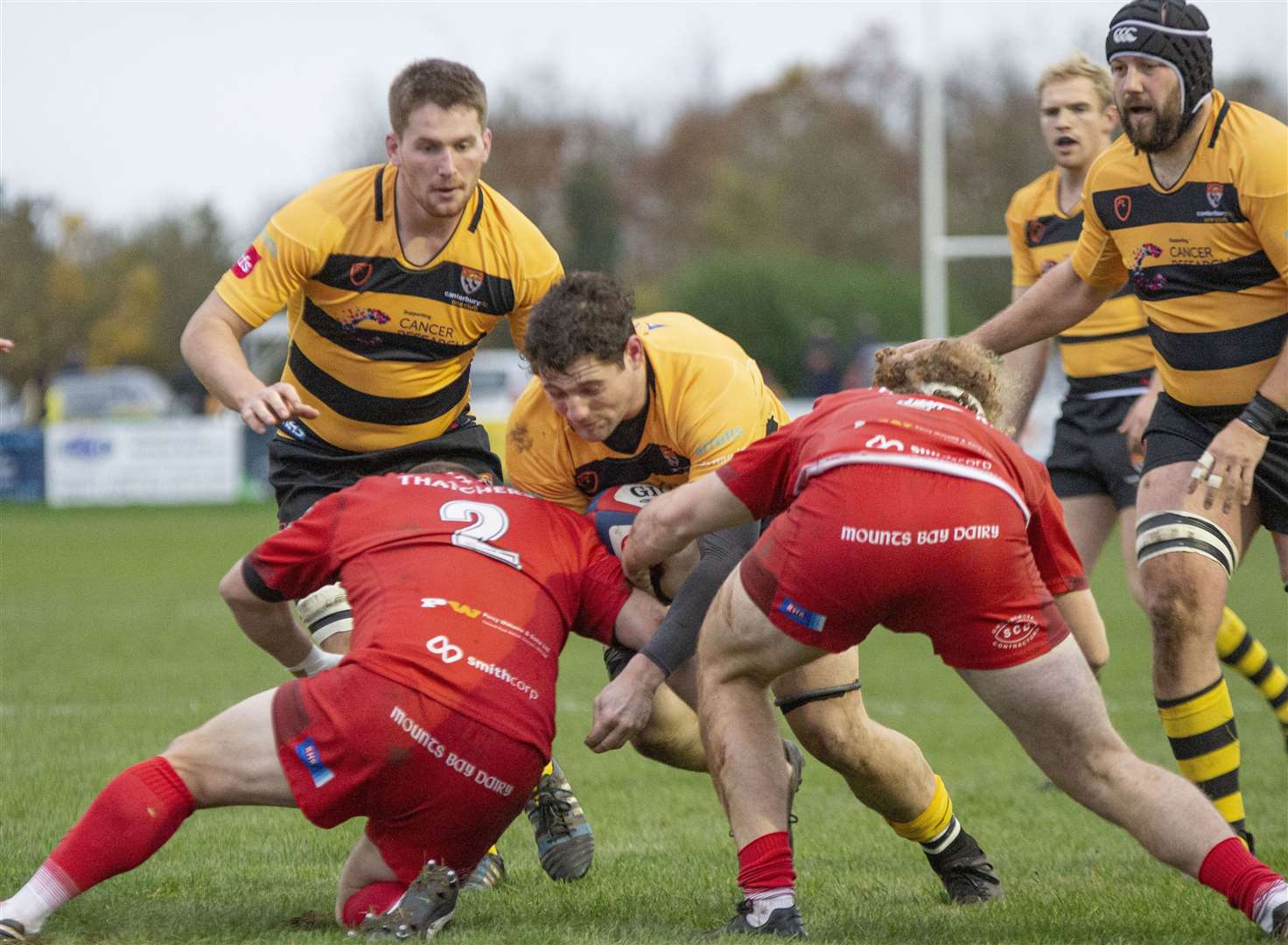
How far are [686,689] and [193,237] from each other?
39.5 metres

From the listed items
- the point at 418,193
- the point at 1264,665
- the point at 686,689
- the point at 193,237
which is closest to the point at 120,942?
the point at 686,689

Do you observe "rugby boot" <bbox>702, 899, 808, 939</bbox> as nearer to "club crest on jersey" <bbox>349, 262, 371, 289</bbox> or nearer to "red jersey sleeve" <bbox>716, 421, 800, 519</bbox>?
"red jersey sleeve" <bbox>716, 421, 800, 519</bbox>

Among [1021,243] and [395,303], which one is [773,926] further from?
[1021,243]

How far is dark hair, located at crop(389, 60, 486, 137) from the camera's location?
205 inches

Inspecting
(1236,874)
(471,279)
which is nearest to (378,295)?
(471,279)

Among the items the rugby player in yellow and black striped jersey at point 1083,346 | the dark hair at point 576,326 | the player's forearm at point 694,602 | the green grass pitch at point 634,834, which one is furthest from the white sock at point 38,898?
the rugby player in yellow and black striped jersey at point 1083,346

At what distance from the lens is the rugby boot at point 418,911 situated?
13.1ft

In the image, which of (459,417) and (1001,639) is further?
(459,417)

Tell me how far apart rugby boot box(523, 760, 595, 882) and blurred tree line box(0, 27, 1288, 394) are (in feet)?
67.7

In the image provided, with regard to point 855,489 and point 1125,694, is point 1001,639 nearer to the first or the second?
point 855,489

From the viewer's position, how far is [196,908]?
4527mm

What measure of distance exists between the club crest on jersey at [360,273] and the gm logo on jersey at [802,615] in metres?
2.10

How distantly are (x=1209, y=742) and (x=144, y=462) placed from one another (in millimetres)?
20851

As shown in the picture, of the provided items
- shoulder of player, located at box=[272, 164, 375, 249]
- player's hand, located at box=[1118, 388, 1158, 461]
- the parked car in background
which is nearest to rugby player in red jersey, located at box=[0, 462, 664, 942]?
shoulder of player, located at box=[272, 164, 375, 249]
